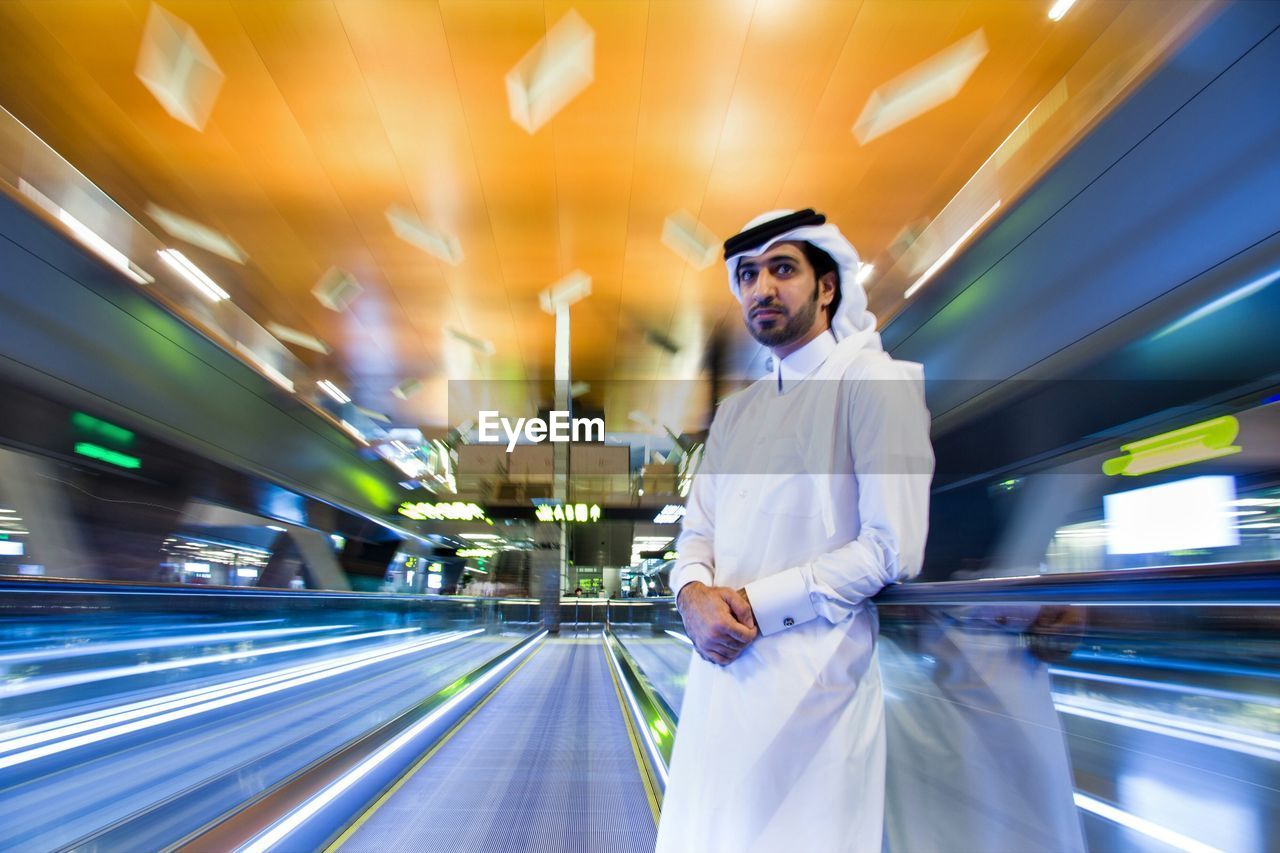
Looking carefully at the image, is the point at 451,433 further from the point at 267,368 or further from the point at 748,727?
the point at 748,727

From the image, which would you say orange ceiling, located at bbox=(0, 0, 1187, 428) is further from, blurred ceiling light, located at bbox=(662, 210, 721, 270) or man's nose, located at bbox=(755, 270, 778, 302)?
man's nose, located at bbox=(755, 270, 778, 302)

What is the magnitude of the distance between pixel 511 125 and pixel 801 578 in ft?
19.6

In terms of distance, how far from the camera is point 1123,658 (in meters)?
1.02

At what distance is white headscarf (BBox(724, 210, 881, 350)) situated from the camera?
4.83 ft

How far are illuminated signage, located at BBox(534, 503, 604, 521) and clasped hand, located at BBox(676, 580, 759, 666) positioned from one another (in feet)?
68.1

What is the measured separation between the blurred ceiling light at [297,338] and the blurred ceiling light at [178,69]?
16.3 ft

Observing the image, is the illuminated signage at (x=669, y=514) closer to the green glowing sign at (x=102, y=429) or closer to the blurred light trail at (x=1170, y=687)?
the green glowing sign at (x=102, y=429)

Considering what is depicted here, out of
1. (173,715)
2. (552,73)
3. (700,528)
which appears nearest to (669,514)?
(552,73)

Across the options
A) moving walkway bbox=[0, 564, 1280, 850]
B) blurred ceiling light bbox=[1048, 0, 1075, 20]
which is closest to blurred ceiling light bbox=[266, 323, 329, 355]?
moving walkway bbox=[0, 564, 1280, 850]

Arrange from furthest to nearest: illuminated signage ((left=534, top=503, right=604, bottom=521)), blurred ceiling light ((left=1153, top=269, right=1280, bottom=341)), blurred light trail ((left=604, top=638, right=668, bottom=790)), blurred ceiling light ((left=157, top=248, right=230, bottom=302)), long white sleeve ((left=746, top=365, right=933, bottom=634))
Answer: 1. illuminated signage ((left=534, top=503, right=604, bottom=521))
2. blurred ceiling light ((left=157, top=248, right=230, bottom=302))
3. blurred ceiling light ((left=1153, top=269, right=1280, bottom=341))
4. blurred light trail ((left=604, top=638, right=668, bottom=790))
5. long white sleeve ((left=746, top=365, right=933, bottom=634))

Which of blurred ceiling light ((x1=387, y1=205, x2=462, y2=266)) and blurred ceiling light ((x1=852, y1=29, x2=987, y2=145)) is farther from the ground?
blurred ceiling light ((x1=387, y1=205, x2=462, y2=266))

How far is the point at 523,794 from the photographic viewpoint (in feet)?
10.7

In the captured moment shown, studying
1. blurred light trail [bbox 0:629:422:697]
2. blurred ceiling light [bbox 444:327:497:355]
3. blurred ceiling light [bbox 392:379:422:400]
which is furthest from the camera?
blurred ceiling light [bbox 392:379:422:400]

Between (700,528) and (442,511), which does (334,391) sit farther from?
(700,528)
